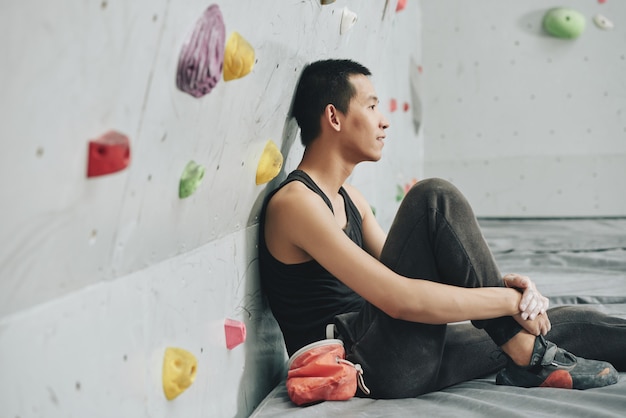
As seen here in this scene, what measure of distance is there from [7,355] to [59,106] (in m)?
0.27

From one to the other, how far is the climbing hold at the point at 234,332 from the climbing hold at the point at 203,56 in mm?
505

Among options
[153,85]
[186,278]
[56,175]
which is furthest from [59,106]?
[186,278]

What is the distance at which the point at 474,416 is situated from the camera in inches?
55.2

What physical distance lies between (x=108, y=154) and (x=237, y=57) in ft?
1.29

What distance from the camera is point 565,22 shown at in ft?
13.7

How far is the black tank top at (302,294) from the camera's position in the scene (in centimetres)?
163

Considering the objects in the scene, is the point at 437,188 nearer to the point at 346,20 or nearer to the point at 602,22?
the point at 346,20

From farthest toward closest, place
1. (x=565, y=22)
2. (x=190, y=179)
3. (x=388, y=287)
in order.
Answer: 1. (x=565, y=22)
2. (x=388, y=287)
3. (x=190, y=179)

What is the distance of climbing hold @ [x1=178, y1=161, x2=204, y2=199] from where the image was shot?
1.19 m

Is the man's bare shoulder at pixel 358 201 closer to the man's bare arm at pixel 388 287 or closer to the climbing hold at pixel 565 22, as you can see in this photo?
the man's bare arm at pixel 388 287

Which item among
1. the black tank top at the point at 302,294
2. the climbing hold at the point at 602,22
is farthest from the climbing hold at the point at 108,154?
the climbing hold at the point at 602,22

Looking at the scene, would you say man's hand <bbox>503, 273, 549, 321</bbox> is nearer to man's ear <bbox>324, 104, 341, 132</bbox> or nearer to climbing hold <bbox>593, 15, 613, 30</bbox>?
man's ear <bbox>324, 104, 341, 132</bbox>

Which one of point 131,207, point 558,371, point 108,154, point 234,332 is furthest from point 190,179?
point 558,371

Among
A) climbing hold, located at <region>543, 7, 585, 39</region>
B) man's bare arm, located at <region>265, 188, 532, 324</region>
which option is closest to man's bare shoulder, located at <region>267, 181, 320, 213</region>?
man's bare arm, located at <region>265, 188, 532, 324</region>
